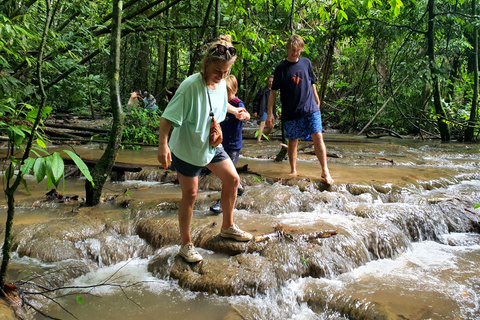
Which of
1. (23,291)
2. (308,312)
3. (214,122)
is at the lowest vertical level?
(308,312)

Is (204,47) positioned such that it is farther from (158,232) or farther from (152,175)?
(152,175)

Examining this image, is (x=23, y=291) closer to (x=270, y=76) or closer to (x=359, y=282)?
(x=359, y=282)

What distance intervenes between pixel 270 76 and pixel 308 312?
6.76 meters

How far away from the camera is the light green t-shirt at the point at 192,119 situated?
291 centimetres

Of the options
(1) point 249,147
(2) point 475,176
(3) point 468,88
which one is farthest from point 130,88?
(2) point 475,176

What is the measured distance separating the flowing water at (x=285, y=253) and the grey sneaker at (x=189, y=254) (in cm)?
10

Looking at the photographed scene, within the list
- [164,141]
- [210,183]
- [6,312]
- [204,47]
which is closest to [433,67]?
[210,183]

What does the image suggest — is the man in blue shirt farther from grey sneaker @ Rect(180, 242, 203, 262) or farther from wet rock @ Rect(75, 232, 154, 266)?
wet rock @ Rect(75, 232, 154, 266)

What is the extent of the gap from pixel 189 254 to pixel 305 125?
3.15 meters

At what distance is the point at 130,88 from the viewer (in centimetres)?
2170

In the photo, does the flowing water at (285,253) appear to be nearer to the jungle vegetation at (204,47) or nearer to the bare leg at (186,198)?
the bare leg at (186,198)

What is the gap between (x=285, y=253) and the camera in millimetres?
3502

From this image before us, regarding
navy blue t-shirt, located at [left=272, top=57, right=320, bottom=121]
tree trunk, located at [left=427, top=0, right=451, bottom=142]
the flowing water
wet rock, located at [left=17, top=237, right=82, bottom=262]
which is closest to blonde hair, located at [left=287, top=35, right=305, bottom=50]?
navy blue t-shirt, located at [left=272, top=57, right=320, bottom=121]

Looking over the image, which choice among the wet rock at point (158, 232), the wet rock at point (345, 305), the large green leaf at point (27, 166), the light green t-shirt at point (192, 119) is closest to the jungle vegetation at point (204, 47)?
the large green leaf at point (27, 166)
